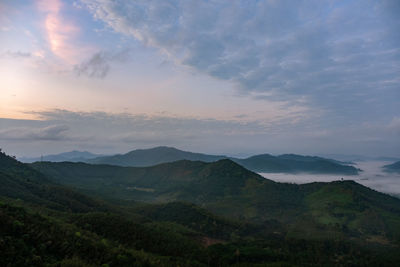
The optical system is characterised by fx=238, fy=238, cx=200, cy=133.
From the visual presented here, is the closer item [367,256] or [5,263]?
[5,263]

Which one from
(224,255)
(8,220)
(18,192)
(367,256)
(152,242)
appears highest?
(8,220)

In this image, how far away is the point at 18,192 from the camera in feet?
426

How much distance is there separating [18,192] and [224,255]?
115 meters

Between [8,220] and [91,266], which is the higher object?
[8,220]

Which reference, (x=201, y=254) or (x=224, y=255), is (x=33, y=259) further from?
(x=224, y=255)

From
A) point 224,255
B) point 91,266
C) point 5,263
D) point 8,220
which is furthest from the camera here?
point 224,255

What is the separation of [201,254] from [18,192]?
10825 centimetres

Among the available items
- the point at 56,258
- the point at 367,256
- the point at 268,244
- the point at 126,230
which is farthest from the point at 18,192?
the point at 367,256

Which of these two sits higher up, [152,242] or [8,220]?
[8,220]

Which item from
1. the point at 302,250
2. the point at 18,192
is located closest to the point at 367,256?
the point at 302,250

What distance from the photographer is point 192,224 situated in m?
167

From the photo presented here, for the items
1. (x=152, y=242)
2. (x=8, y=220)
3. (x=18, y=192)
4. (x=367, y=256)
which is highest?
(x=8, y=220)

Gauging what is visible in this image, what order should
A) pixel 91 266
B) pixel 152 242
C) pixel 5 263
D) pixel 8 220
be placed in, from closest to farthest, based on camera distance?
pixel 5 263, pixel 91 266, pixel 8 220, pixel 152 242

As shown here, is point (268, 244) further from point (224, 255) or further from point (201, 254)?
point (201, 254)
